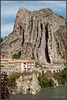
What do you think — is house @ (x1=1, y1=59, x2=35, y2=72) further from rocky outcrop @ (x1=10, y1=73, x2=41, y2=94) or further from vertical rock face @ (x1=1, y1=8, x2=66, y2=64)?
vertical rock face @ (x1=1, y1=8, x2=66, y2=64)

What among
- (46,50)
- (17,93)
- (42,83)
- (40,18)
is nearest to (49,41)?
(46,50)

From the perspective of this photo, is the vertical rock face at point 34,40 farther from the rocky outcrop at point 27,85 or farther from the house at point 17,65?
the rocky outcrop at point 27,85

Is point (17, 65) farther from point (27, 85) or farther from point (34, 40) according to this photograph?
point (34, 40)

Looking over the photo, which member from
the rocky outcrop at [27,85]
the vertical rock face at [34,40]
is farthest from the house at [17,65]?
the vertical rock face at [34,40]

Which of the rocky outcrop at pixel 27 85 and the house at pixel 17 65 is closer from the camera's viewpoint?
the rocky outcrop at pixel 27 85

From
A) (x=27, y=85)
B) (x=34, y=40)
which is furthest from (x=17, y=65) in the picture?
(x=34, y=40)

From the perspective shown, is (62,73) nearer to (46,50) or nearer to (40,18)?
(46,50)
